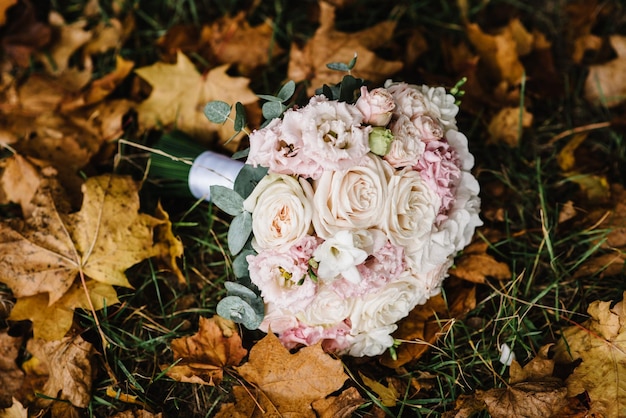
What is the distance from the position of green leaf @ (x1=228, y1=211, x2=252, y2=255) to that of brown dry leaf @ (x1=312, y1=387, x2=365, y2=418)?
42 centimetres

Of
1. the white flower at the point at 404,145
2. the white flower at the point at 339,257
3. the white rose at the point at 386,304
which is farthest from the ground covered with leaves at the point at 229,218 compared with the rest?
the white flower at the point at 404,145

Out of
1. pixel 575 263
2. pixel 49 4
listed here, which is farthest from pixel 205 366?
pixel 49 4

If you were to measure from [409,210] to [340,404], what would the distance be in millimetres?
499

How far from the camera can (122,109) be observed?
177cm

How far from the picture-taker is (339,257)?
116cm

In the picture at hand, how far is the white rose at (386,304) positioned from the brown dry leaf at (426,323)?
0.15m

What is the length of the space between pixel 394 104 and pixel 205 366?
784mm

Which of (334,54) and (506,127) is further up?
(334,54)

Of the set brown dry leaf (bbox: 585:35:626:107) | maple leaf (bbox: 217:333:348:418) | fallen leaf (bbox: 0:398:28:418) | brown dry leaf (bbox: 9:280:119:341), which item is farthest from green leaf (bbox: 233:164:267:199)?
brown dry leaf (bbox: 585:35:626:107)

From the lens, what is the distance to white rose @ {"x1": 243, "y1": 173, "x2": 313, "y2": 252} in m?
1.14

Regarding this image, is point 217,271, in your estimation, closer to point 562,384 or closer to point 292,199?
point 292,199

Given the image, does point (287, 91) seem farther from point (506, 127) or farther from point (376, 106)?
point (506, 127)

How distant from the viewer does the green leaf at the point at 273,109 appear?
1.26 m

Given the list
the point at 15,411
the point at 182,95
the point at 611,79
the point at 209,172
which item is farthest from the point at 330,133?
the point at 611,79
